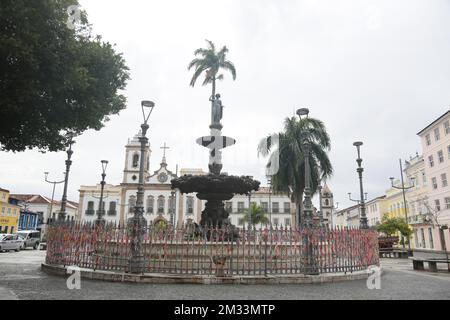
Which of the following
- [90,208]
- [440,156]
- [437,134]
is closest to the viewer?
[440,156]

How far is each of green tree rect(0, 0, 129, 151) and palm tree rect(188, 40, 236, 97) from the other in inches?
434

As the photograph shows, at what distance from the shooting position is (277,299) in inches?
272

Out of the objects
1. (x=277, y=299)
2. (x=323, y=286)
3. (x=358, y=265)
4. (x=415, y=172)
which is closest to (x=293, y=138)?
(x=358, y=265)

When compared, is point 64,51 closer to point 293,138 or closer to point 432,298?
point 432,298

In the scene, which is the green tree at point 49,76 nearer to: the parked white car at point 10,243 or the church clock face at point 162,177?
the parked white car at point 10,243

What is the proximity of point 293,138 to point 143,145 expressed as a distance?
13.9m

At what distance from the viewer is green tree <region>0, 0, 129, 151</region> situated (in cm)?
900

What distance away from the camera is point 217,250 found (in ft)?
32.0

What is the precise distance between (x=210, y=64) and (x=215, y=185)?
13.5 m

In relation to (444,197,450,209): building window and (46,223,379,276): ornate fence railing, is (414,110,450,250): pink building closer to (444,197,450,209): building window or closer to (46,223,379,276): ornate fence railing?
(444,197,450,209): building window

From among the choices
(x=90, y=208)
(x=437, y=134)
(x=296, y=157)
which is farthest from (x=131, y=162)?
(x=437, y=134)

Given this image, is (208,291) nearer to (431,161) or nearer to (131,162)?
(431,161)
